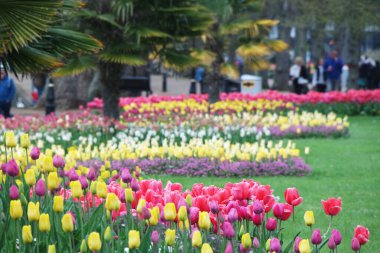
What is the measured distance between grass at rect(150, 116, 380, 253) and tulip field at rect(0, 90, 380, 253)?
19 mm

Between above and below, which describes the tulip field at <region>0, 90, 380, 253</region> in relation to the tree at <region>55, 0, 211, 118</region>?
below

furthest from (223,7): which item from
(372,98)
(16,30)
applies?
(16,30)

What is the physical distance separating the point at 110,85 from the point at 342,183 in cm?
715

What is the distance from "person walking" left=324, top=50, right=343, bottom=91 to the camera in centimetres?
3111

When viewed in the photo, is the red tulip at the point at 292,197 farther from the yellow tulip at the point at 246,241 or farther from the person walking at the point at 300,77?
the person walking at the point at 300,77

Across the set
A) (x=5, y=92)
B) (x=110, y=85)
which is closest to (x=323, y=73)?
(x=5, y=92)

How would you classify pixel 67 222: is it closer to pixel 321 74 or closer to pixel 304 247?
pixel 304 247

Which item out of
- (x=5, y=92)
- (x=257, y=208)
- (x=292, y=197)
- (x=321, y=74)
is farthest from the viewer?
(x=321, y=74)

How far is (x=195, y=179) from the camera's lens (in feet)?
38.2

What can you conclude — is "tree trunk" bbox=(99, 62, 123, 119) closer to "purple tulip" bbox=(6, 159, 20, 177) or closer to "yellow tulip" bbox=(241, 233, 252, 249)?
"purple tulip" bbox=(6, 159, 20, 177)

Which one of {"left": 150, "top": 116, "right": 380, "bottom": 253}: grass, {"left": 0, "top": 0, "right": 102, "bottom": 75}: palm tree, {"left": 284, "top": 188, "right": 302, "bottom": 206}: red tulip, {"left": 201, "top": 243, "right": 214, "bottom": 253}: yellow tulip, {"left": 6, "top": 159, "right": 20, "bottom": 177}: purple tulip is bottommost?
{"left": 150, "top": 116, "right": 380, "bottom": 253}: grass

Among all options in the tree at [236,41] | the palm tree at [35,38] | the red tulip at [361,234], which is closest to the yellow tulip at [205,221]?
the red tulip at [361,234]

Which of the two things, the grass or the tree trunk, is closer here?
the grass

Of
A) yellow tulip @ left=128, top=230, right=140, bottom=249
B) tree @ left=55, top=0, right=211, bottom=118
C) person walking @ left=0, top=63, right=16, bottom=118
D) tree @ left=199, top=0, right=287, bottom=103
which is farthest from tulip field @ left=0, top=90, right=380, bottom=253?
person walking @ left=0, top=63, right=16, bottom=118
